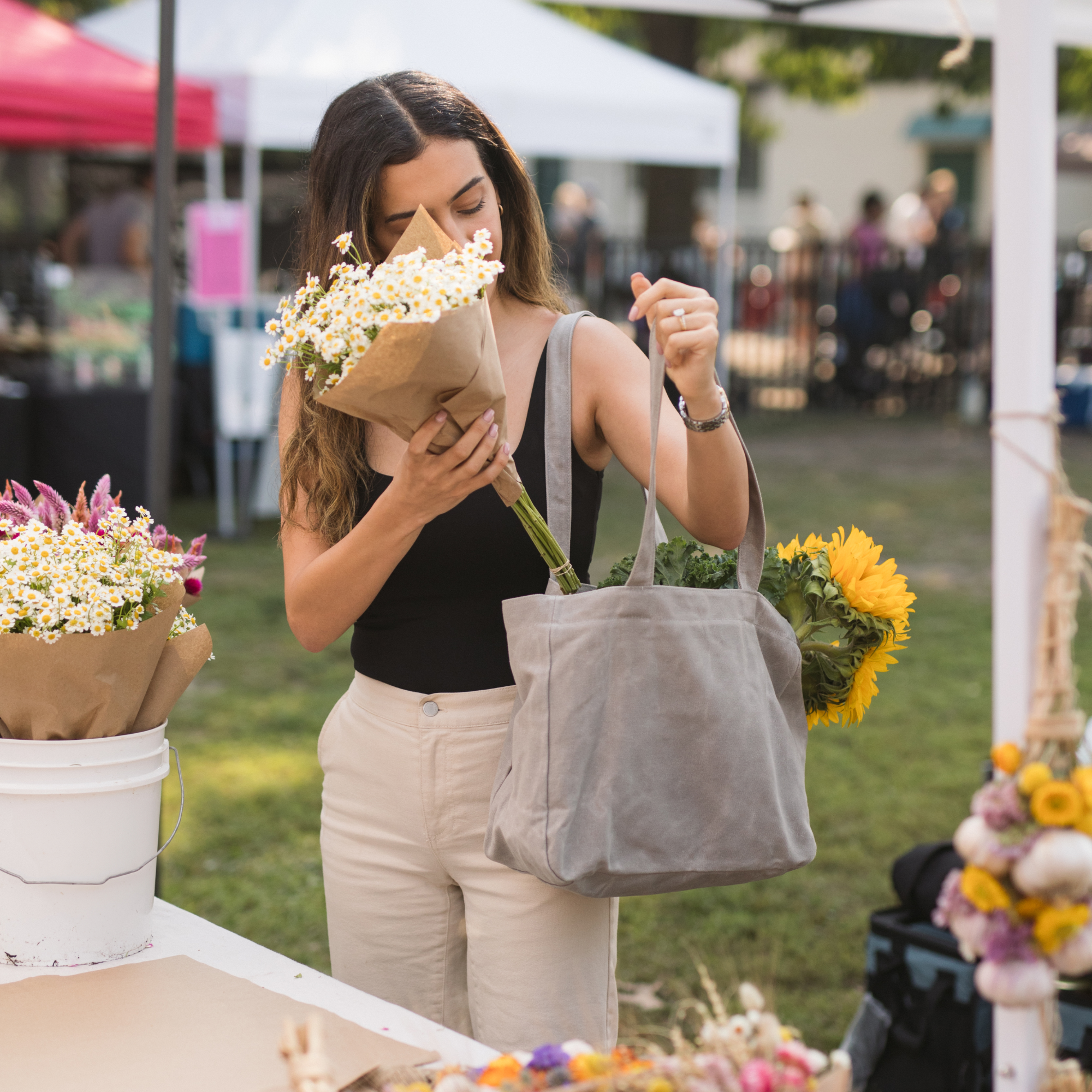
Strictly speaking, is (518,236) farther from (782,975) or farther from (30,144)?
(30,144)

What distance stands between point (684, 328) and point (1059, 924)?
0.68 meters

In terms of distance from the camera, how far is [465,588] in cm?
160

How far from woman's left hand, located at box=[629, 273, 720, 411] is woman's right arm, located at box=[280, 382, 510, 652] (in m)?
0.19

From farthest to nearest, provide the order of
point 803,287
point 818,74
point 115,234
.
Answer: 1. point 818,74
2. point 803,287
3. point 115,234

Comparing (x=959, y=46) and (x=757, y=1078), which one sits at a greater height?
(x=959, y=46)

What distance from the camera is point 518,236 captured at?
171cm

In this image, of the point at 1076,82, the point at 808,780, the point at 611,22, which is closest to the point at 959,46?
the point at 808,780

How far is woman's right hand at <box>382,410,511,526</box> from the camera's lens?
4.27ft

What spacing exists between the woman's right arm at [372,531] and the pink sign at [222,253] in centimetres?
536

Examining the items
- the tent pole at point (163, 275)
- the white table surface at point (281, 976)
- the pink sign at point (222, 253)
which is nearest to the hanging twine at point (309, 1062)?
the white table surface at point (281, 976)

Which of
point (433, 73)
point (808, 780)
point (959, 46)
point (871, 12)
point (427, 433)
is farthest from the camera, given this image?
point (433, 73)

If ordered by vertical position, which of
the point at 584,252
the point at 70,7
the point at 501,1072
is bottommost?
the point at 501,1072

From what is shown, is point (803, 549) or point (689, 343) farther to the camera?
point (803, 549)

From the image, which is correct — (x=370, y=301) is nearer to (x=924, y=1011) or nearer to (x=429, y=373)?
(x=429, y=373)
